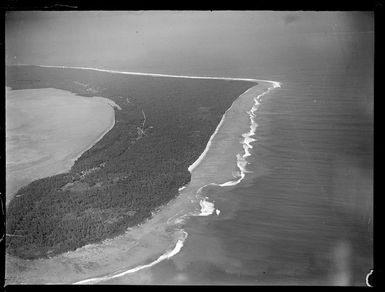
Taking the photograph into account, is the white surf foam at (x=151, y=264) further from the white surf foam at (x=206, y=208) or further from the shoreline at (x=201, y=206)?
the white surf foam at (x=206, y=208)

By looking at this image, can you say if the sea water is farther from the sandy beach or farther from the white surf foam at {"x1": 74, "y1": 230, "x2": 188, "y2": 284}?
the sandy beach

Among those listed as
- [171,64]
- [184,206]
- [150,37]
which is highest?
[150,37]

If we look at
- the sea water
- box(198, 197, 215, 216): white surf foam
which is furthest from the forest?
the sea water

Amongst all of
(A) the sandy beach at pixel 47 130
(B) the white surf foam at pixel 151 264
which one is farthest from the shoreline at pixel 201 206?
(A) the sandy beach at pixel 47 130

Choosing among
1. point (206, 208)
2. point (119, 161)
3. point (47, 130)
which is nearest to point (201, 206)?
point (206, 208)

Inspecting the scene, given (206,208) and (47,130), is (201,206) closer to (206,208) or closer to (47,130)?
(206,208)
